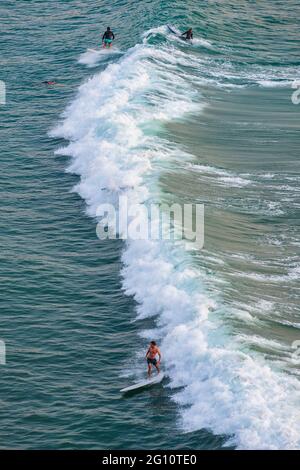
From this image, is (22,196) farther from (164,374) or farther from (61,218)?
(164,374)


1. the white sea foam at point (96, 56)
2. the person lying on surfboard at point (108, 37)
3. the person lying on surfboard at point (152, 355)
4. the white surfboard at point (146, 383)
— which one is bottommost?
the white surfboard at point (146, 383)

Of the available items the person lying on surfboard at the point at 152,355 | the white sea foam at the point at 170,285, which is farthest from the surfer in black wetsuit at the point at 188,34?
the person lying on surfboard at the point at 152,355

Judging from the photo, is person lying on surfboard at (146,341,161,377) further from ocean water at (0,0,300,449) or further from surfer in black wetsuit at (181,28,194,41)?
surfer in black wetsuit at (181,28,194,41)

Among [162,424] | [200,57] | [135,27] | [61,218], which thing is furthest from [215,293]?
[135,27]

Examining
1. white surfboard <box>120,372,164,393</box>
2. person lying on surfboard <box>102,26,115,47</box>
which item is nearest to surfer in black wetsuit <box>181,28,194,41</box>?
person lying on surfboard <box>102,26,115,47</box>

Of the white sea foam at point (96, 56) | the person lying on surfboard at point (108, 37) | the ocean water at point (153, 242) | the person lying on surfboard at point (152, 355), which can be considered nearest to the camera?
the ocean water at point (153, 242)

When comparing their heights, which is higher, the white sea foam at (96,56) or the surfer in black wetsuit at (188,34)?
the surfer in black wetsuit at (188,34)

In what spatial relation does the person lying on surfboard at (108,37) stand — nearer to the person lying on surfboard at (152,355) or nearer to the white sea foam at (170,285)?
the white sea foam at (170,285)
